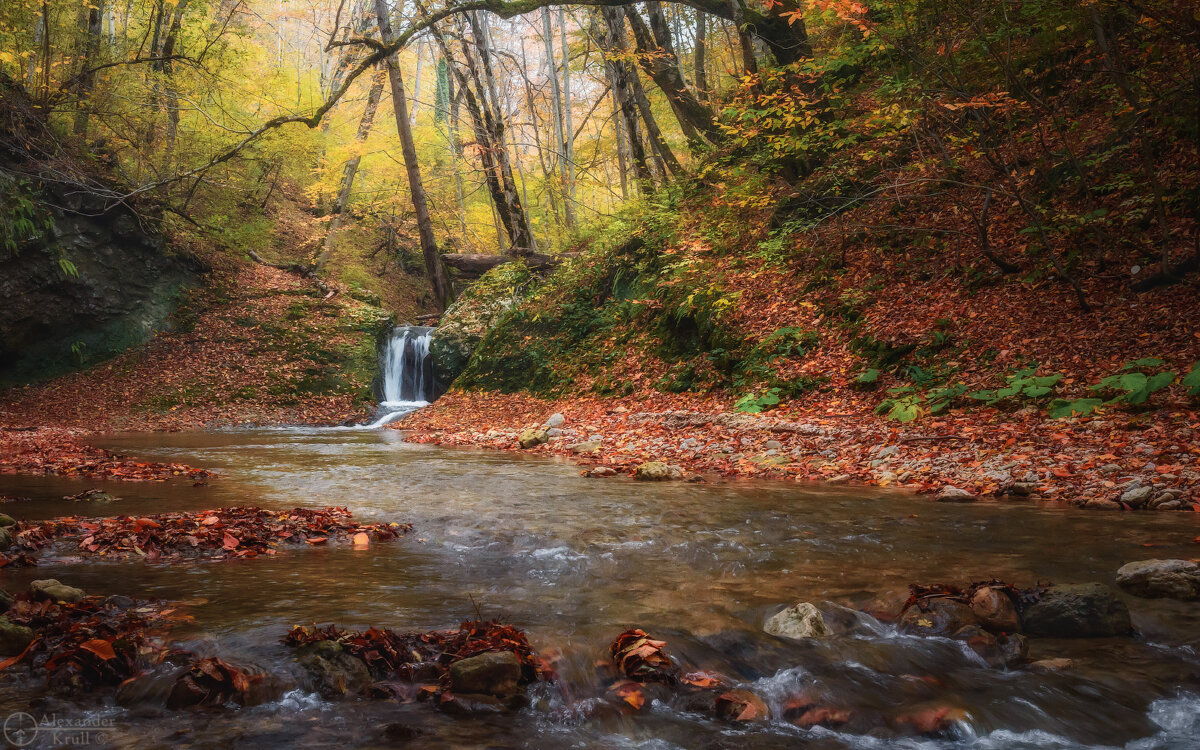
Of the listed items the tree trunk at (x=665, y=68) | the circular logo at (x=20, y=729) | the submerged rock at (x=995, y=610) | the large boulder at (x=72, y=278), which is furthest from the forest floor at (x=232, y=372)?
the submerged rock at (x=995, y=610)

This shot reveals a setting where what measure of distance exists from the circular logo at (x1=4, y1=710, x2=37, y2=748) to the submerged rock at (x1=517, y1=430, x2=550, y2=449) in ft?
26.0

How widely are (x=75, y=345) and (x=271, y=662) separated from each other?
59.3 ft

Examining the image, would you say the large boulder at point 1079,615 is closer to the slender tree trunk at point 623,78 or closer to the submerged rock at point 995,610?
the submerged rock at point 995,610

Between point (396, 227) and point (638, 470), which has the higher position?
point (396, 227)

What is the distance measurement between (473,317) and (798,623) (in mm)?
15814

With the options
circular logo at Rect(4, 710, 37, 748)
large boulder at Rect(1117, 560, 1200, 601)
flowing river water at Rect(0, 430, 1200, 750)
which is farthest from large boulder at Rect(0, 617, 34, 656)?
large boulder at Rect(1117, 560, 1200, 601)

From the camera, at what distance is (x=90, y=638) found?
2.58m

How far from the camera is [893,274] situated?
10.2 metres

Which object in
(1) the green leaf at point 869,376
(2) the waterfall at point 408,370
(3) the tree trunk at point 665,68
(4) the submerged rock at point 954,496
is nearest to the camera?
(4) the submerged rock at point 954,496

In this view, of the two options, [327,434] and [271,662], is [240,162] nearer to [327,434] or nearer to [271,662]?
[327,434]

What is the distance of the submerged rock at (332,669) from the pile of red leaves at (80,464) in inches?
210

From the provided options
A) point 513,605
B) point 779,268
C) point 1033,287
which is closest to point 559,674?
point 513,605

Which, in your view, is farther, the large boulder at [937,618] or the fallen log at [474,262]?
the fallen log at [474,262]

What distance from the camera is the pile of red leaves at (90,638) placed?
2418 mm
